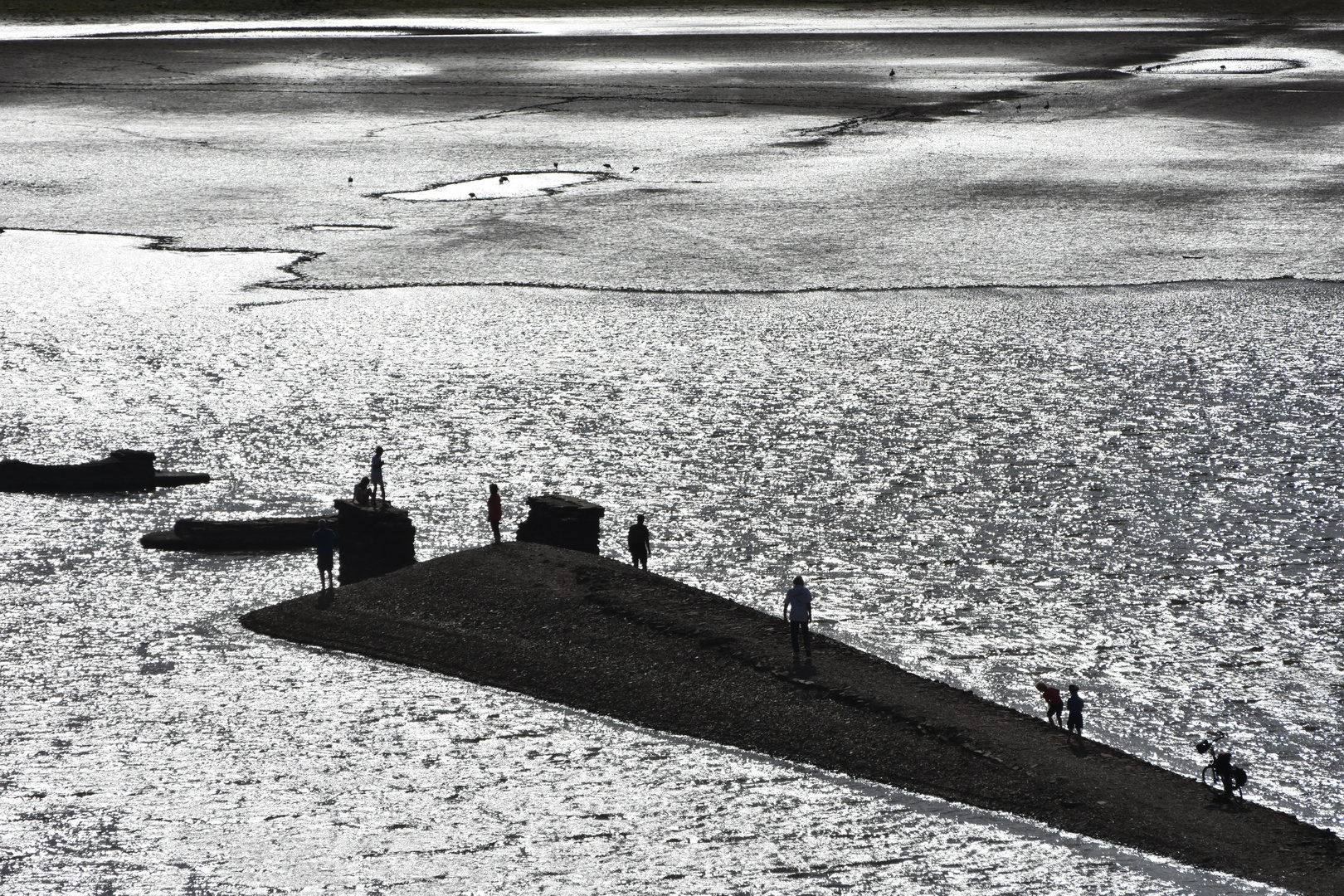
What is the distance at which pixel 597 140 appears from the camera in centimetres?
6562

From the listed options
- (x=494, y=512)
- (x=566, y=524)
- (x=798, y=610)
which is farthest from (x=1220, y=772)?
(x=494, y=512)

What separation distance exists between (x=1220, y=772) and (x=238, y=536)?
1613 centimetres

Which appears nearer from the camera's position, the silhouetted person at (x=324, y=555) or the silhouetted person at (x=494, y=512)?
the silhouetted person at (x=324, y=555)

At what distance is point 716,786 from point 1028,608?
24.1 ft

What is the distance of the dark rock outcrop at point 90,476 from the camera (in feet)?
99.3

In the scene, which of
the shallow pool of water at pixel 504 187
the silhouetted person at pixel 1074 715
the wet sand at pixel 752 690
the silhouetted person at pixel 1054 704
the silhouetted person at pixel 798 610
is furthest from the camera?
the shallow pool of water at pixel 504 187

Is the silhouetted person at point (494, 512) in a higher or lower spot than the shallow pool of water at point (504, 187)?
lower

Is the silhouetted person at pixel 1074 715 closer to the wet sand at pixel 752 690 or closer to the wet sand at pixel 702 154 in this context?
the wet sand at pixel 752 690

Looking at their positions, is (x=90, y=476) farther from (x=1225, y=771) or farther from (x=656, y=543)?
(x=1225, y=771)

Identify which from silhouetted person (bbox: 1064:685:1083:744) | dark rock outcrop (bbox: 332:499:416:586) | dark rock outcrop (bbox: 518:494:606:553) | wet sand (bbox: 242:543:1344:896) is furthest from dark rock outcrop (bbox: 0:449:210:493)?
silhouetted person (bbox: 1064:685:1083:744)

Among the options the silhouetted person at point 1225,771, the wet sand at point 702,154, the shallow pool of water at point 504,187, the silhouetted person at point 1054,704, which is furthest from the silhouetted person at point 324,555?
the shallow pool of water at point 504,187

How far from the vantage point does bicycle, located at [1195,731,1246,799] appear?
19.0 metres

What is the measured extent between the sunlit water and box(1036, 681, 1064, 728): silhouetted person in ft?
1.48

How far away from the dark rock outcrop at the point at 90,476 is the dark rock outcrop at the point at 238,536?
2.77 m
